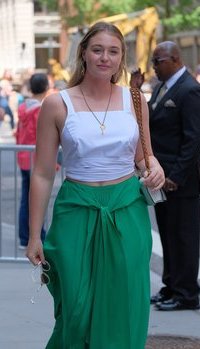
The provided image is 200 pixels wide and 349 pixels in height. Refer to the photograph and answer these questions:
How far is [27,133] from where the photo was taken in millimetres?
9984

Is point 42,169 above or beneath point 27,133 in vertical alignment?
above

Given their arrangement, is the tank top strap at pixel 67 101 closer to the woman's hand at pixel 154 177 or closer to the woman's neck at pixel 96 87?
the woman's neck at pixel 96 87

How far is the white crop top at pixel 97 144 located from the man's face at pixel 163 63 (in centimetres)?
234

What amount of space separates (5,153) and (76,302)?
4724mm

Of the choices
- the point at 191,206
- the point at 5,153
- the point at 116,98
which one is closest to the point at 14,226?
the point at 5,153

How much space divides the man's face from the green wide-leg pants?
8.02ft

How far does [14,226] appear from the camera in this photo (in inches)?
374

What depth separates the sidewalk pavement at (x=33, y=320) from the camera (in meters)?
6.44

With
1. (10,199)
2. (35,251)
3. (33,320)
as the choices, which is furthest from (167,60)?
(10,199)

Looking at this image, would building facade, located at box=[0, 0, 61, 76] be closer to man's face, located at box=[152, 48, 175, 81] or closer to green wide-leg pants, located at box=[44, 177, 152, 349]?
man's face, located at box=[152, 48, 175, 81]

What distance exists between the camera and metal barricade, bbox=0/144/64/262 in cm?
906

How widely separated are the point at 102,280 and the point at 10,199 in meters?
4.94

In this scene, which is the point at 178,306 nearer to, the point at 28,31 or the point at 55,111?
the point at 55,111

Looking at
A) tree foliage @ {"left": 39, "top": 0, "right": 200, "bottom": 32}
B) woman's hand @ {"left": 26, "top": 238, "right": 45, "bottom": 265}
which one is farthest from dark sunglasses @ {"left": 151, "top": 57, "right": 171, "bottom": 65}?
tree foliage @ {"left": 39, "top": 0, "right": 200, "bottom": 32}
